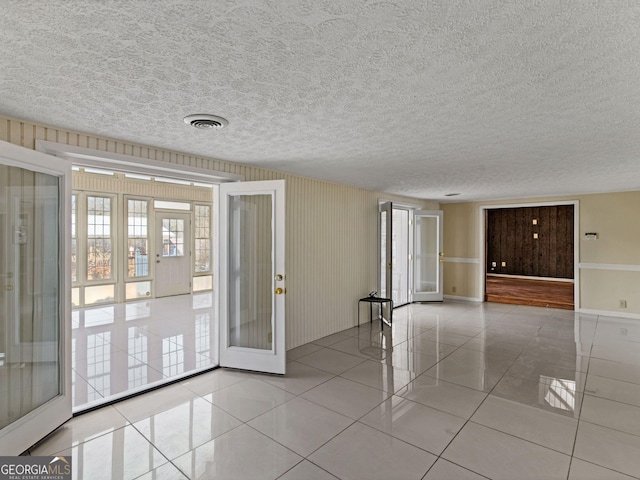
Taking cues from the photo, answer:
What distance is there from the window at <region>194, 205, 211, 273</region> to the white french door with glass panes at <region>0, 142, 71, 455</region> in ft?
20.4

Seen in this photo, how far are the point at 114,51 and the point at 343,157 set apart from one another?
2.34 meters

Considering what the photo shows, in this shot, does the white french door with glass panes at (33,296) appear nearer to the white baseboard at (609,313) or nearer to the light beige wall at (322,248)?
the light beige wall at (322,248)

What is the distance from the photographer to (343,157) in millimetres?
3525

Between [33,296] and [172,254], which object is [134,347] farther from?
[172,254]

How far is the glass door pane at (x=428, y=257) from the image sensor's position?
7.60 meters

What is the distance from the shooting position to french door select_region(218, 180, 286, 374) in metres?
3.55

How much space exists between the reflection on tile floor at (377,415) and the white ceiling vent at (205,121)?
233 centimetres

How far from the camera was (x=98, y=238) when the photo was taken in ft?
23.1

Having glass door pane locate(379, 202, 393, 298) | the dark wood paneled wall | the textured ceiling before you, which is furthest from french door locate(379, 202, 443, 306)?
the textured ceiling

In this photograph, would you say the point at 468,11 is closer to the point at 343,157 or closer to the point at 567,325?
the point at 343,157

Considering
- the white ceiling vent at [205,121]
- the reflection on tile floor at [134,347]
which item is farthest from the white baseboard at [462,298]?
the white ceiling vent at [205,121]

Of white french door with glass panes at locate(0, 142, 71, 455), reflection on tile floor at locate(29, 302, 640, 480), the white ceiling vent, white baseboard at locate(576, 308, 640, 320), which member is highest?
the white ceiling vent

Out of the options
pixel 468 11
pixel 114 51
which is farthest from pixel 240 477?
pixel 468 11

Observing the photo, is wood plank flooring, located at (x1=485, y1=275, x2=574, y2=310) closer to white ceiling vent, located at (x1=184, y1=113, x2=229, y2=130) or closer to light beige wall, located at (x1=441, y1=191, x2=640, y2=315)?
light beige wall, located at (x1=441, y1=191, x2=640, y2=315)
